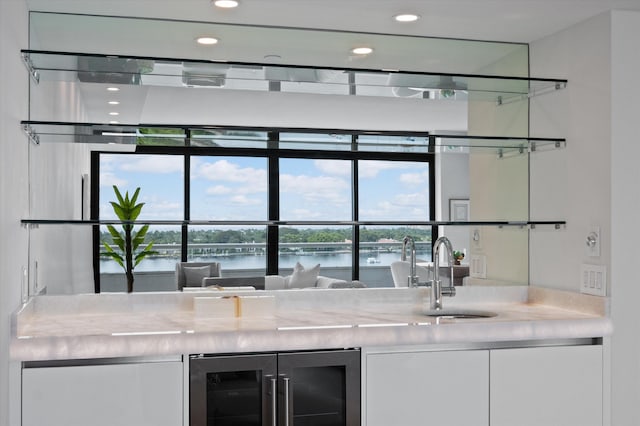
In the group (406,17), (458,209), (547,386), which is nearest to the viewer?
(547,386)

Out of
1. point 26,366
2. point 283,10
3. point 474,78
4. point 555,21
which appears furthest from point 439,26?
point 26,366

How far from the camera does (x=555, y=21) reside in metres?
3.22

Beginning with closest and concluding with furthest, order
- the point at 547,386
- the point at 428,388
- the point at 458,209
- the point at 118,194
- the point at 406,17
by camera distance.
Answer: the point at 428,388
the point at 547,386
the point at 118,194
the point at 406,17
the point at 458,209

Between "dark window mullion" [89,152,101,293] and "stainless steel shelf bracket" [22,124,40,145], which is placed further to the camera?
"dark window mullion" [89,152,101,293]

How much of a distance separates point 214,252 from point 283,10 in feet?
3.59

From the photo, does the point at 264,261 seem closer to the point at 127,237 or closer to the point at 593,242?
the point at 127,237

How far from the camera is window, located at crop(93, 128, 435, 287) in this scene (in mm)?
3102

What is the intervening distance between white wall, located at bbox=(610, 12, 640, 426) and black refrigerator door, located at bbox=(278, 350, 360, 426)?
1.15 metres

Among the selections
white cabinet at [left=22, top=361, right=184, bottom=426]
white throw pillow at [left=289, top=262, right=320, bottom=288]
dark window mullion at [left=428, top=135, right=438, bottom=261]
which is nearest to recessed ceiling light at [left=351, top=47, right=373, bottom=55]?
dark window mullion at [left=428, top=135, right=438, bottom=261]

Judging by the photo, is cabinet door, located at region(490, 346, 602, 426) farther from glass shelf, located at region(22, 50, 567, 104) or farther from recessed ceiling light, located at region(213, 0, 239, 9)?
recessed ceiling light, located at region(213, 0, 239, 9)

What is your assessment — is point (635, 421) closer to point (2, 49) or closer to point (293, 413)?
point (293, 413)

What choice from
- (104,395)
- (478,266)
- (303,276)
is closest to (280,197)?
(303,276)

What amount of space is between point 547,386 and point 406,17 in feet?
5.53

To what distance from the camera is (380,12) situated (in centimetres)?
311
